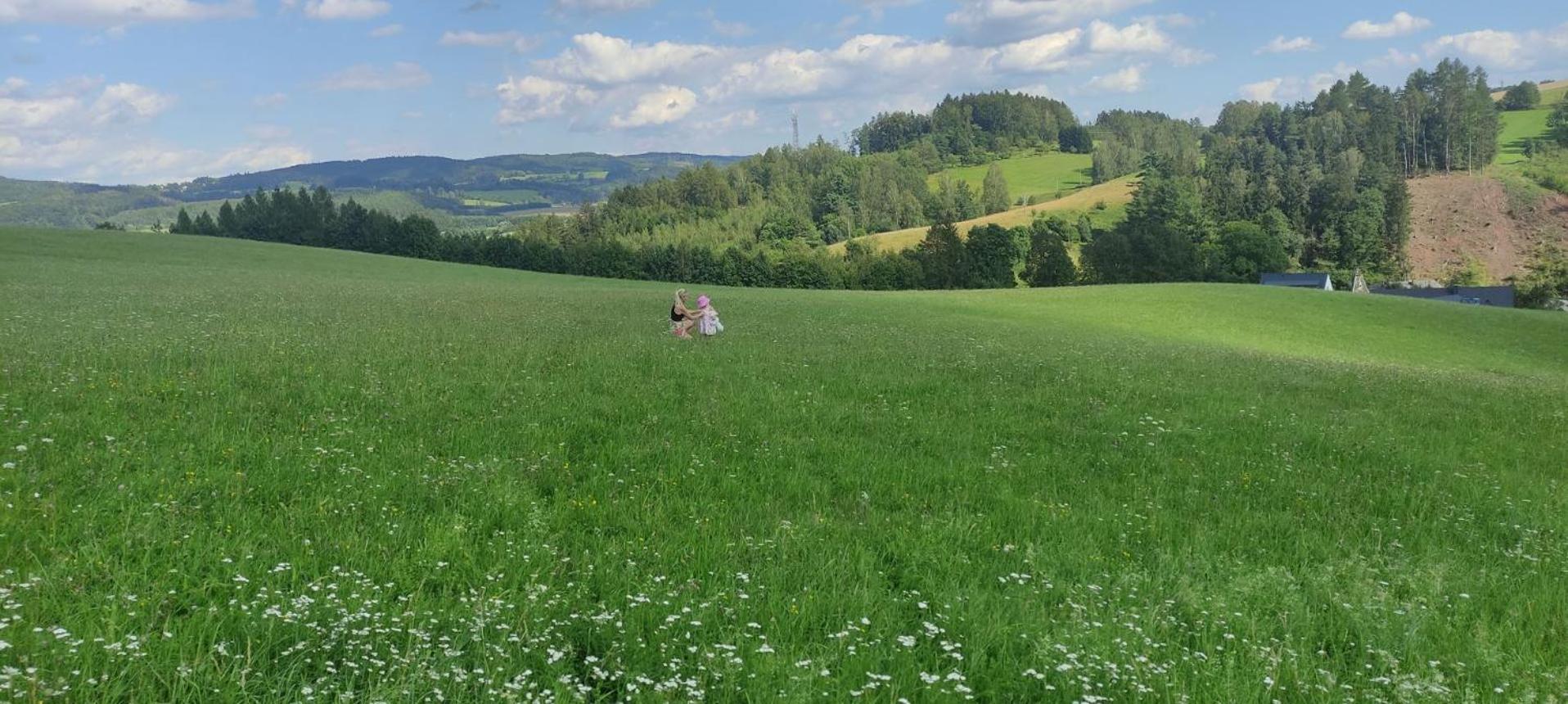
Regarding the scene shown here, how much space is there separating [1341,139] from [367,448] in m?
233

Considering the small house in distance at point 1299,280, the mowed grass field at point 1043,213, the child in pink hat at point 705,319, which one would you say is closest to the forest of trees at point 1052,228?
the small house in distance at point 1299,280

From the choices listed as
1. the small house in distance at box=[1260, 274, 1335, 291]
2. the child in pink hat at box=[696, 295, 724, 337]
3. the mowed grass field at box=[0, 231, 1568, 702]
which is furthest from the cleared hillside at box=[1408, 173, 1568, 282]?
the mowed grass field at box=[0, 231, 1568, 702]

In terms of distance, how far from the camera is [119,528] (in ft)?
19.2

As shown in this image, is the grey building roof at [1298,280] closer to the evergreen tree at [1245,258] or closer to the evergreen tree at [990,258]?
the evergreen tree at [1245,258]

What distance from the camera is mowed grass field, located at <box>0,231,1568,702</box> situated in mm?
4652

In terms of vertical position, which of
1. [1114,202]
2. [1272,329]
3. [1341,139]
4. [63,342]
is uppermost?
[1341,139]

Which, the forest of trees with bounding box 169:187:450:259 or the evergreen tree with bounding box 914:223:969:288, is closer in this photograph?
the evergreen tree with bounding box 914:223:969:288

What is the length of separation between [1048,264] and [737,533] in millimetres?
106688

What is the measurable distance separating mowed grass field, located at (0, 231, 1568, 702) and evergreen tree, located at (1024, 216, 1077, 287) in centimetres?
9232

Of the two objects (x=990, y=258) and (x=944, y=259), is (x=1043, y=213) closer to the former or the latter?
(x=990, y=258)

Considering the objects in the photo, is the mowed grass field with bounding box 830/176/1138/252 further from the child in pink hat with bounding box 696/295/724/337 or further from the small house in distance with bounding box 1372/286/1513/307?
the child in pink hat with bounding box 696/295/724/337

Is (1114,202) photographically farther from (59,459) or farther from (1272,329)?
(59,459)

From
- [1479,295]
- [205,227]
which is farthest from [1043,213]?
[205,227]

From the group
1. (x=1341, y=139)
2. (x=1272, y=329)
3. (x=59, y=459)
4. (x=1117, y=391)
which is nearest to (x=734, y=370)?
(x=1117, y=391)
